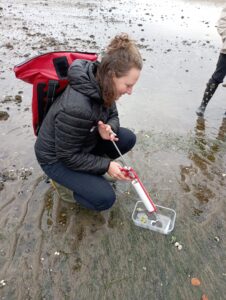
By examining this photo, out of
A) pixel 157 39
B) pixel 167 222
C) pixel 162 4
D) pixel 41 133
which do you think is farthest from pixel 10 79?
pixel 162 4

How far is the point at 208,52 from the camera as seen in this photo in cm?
835

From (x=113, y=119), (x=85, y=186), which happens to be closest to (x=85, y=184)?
(x=85, y=186)

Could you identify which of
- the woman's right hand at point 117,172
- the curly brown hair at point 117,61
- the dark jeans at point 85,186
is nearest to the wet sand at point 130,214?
the dark jeans at point 85,186

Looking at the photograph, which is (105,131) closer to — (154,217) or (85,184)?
(85,184)

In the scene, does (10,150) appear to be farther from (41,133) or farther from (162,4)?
(162,4)

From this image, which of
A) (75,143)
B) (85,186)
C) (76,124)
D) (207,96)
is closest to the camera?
(76,124)

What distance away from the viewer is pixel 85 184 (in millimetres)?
2924

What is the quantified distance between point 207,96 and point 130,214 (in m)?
2.85

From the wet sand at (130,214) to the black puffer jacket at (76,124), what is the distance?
0.67 m

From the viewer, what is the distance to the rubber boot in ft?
16.9

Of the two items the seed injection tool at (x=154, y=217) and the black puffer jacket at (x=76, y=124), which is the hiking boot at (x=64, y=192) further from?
the seed injection tool at (x=154, y=217)

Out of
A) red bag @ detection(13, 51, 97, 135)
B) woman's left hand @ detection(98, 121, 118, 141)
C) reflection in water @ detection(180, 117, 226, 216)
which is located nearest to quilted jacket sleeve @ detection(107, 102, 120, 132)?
woman's left hand @ detection(98, 121, 118, 141)

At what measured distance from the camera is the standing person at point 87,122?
8.17 feet

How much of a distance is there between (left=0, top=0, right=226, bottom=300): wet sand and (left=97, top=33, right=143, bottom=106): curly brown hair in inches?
56.7
